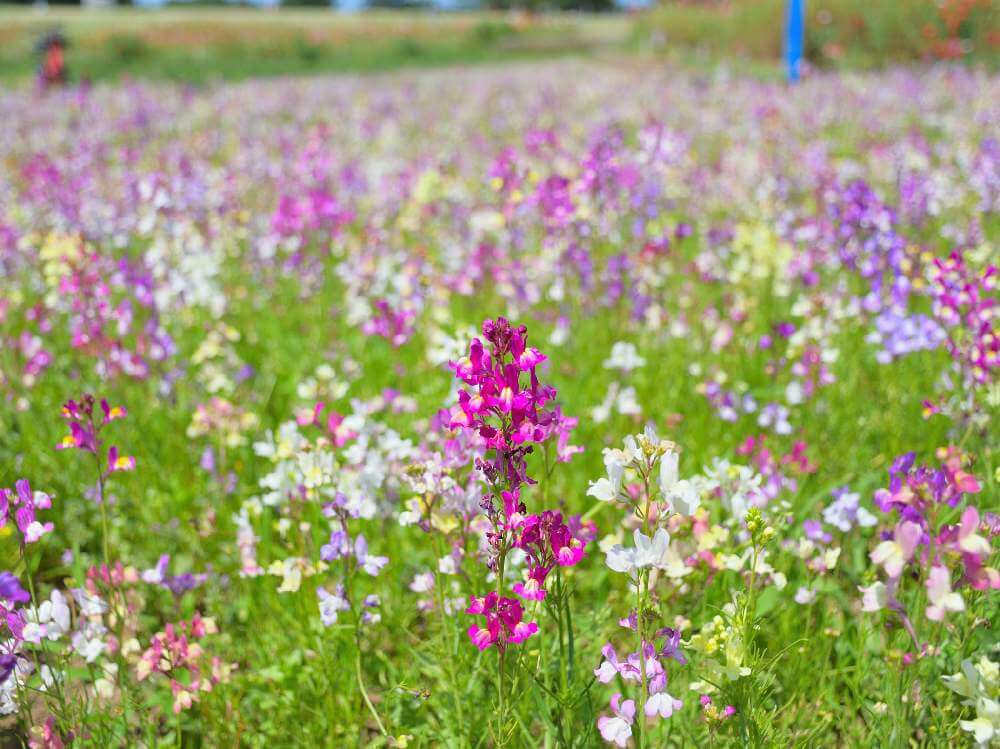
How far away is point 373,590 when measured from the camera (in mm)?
2812

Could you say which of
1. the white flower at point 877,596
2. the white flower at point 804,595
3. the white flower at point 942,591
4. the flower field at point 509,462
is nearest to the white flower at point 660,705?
the flower field at point 509,462

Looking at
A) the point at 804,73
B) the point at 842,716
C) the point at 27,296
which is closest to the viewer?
the point at 842,716

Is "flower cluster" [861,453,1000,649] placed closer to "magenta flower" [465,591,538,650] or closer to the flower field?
the flower field

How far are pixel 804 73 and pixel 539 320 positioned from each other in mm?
13929

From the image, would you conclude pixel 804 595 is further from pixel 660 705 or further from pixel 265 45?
pixel 265 45

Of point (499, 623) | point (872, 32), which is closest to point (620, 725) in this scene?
point (499, 623)

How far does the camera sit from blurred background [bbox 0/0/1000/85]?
1967 centimetres

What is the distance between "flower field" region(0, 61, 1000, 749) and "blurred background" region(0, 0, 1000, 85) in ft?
37.4

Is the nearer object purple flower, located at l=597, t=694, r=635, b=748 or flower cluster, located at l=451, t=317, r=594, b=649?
flower cluster, located at l=451, t=317, r=594, b=649

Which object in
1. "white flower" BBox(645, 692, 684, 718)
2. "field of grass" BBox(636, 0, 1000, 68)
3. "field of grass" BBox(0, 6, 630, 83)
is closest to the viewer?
"white flower" BBox(645, 692, 684, 718)

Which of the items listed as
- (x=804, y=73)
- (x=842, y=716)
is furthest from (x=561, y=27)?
(x=842, y=716)

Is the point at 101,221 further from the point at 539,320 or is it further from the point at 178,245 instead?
the point at 539,320

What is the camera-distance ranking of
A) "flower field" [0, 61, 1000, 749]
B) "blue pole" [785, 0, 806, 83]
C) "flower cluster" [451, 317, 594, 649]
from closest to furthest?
1. "flower cluster" [451, 317, 594, 649]
2. "flower field" [0, 61, 1000, 749]
3. "blue pole" [785, 0, 806, 83]

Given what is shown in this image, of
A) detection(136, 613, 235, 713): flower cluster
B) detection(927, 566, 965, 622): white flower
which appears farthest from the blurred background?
detection(927, 566, 965, 622): white flower
